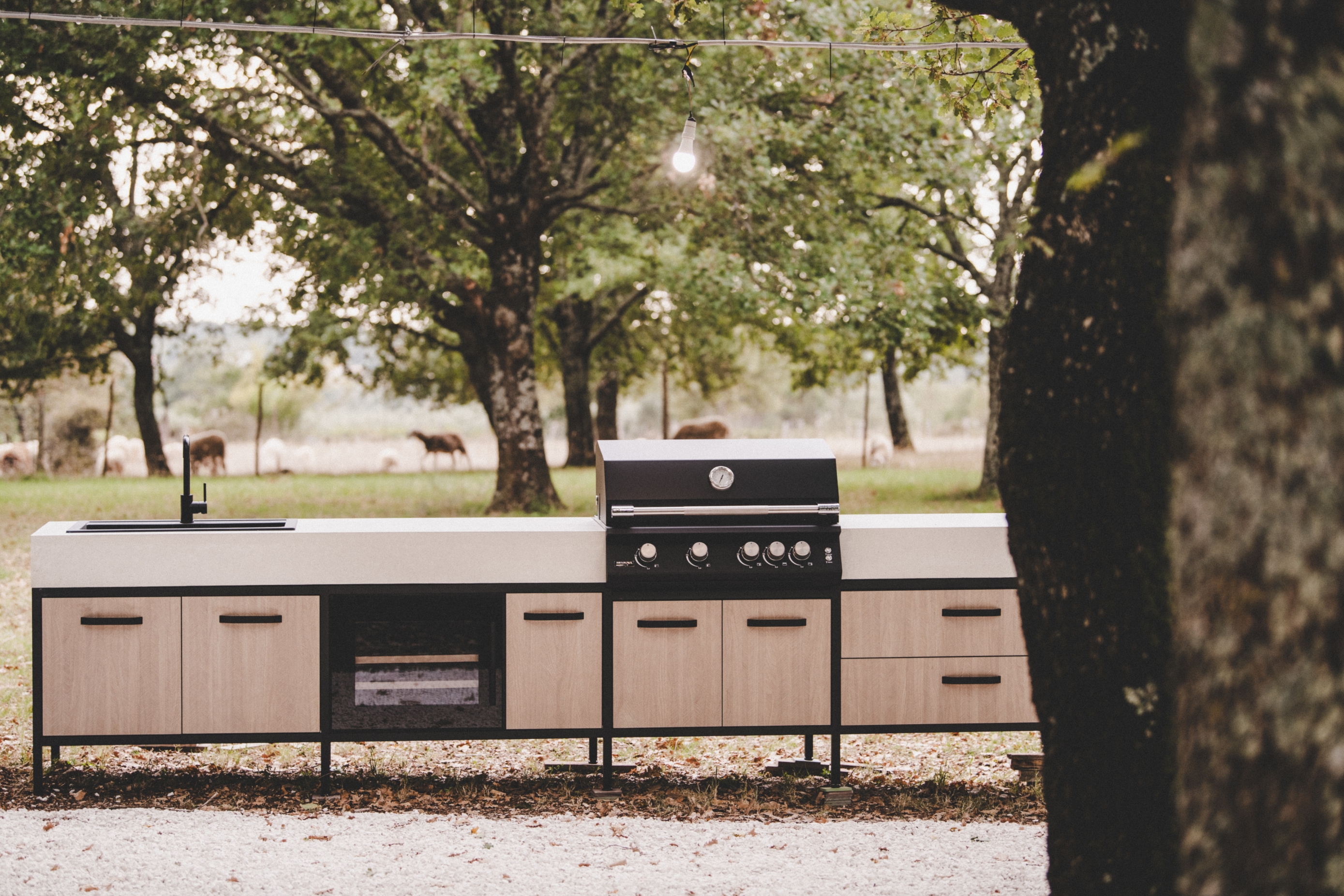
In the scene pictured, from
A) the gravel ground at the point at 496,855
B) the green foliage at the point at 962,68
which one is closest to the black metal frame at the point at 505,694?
the gravel ground at the point at 496,855

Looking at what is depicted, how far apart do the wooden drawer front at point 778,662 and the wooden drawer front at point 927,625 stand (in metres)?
0.13

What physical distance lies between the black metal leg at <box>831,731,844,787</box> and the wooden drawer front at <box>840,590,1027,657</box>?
0.36 metres

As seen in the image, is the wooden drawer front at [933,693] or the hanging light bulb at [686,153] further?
the hanging light bulb at [686,153]

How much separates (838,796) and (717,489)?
1.37 meters

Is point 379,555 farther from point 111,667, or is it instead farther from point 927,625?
point 927,625

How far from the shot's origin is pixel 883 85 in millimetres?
11641

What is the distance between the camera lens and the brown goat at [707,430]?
79.4ft

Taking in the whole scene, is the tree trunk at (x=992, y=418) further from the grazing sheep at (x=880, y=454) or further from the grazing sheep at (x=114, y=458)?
the grazing sheep at (x=114, y=458)

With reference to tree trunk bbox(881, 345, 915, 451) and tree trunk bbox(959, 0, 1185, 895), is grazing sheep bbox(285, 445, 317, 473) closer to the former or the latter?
tree trunk bbox(881, 345, 915, 451)

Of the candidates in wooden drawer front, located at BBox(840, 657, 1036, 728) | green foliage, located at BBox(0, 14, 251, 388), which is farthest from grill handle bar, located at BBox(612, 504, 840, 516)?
green foliage, located at BBox(0, 14, 251, 388)

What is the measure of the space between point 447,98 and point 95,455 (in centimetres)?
2148

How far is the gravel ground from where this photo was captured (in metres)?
3.49

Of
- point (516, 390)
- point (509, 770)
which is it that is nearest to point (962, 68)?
point (509, 770)

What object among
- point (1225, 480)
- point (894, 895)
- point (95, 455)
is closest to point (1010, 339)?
point (1225, 480)
